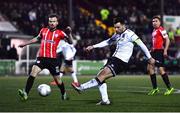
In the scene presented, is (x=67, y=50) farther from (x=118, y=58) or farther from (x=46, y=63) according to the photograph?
(x=118, y=58)

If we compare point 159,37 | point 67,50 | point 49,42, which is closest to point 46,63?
point 49,42

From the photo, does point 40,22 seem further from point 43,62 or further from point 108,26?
point 43,62

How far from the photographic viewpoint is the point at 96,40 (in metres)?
40.3

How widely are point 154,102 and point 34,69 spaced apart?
3152 millimetres

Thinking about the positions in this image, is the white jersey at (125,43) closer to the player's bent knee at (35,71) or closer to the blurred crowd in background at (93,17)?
the player's bent knee at (35,71)

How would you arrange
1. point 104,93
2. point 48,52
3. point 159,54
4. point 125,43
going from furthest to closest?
point 159,54, point 48,52, point 125,43, point 104,93

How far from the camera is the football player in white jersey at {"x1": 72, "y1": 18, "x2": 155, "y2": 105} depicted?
13844 mm

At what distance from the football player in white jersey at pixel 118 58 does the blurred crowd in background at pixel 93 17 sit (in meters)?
22.1

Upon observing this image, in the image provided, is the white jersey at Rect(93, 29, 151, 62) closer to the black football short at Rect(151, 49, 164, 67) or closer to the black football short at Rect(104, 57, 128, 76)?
the black football short at Rect(104, 57, 128, 76)

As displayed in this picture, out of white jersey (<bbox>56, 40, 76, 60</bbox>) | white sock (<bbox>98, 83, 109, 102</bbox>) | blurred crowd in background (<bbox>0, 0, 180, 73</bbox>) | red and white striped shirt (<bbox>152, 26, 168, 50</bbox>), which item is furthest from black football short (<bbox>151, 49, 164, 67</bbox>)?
blurred crowd in background (<bbox>0, 0, 180, 73</bbox>)

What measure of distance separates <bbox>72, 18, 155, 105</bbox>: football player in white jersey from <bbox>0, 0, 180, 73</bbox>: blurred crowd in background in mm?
22133

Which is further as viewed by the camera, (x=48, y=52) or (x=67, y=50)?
(x=67, y=50)

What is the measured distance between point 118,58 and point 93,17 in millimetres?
32689

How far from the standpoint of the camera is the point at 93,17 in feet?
153
